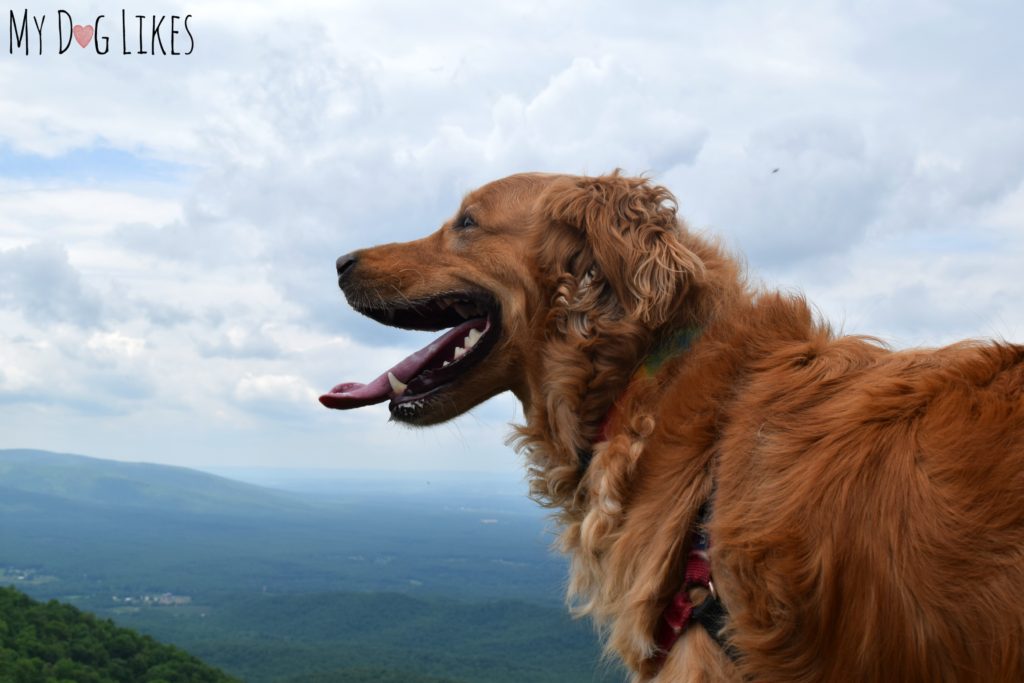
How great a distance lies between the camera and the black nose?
517 centimetres

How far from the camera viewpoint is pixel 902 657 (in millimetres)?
2982

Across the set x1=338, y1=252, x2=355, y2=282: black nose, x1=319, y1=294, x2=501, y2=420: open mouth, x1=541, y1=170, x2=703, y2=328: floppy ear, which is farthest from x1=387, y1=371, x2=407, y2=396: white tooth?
x1=541, y1=170, x2=703, y2=328: floppy ear

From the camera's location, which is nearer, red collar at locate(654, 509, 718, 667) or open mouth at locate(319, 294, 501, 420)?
red collar at locate(654, 509, 718, 667)

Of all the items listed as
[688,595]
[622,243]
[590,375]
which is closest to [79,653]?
[590,375]

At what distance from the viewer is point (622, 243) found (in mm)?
4383

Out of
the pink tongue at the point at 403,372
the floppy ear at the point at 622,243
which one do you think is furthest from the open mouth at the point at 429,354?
the floppy ear at the point at 622,243

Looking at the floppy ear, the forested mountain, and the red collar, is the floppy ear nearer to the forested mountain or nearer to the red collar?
the red collar

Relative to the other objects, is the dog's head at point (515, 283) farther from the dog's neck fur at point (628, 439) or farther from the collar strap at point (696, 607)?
the collar strap at point (696, 607)

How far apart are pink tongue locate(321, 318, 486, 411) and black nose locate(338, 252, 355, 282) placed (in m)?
0.62

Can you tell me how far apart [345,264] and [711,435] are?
240 cm

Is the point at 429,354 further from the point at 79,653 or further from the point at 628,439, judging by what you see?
the point at 79,653

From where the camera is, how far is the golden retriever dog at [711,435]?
2963 mm

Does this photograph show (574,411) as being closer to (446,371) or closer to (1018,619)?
(446,371)

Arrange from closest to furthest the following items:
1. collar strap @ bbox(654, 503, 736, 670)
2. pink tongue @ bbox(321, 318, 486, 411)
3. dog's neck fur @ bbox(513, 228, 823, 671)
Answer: collar strap @ bbox(654, 503, 736, 670), dog's neck fur @ bbox(513, 228, 823, 671), pink tongue @ bbox(321, 318, 486, 411)
